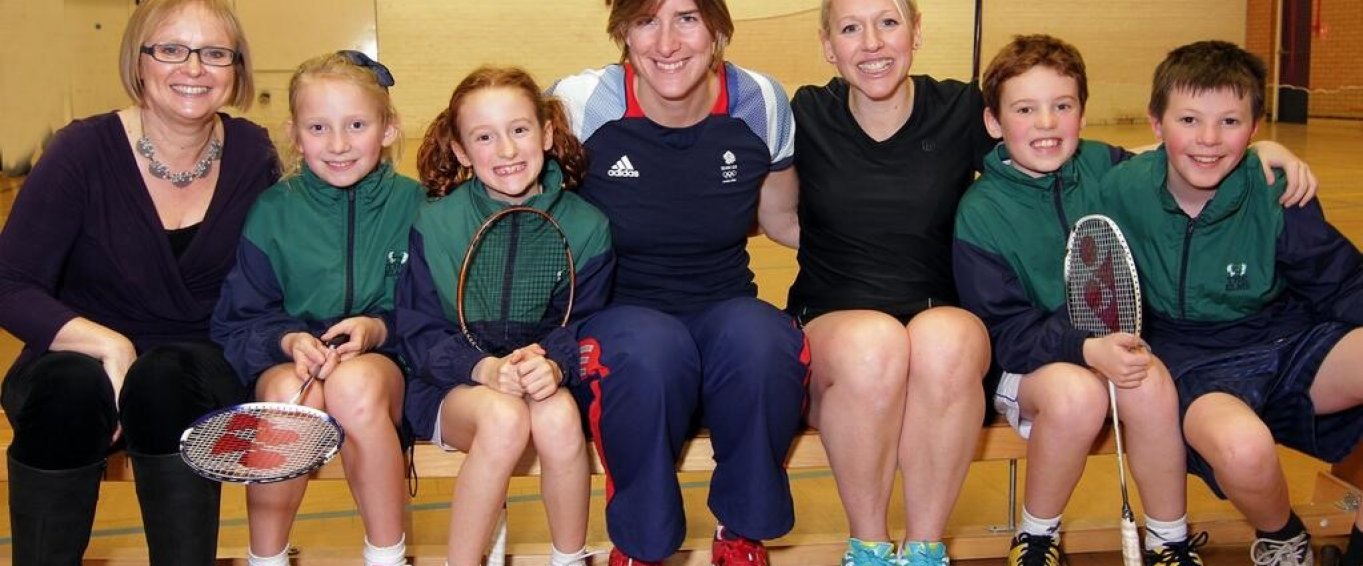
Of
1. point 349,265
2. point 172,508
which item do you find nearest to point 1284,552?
point 349,265

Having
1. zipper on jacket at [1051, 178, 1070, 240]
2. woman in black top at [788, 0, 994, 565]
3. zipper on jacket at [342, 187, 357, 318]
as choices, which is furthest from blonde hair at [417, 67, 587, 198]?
zipper on jacket at [1051, 178, 1070, 240]

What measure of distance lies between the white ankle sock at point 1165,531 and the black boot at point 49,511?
1.95 meters

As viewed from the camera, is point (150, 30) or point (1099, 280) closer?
point (1099, 280)

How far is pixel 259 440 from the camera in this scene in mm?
2195

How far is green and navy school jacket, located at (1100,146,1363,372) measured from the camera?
2582 mm

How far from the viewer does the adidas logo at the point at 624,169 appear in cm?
272

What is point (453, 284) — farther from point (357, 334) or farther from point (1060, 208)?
point (1060, 208)

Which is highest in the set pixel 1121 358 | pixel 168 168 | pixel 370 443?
pixel 168 168

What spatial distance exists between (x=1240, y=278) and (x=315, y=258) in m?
1.85

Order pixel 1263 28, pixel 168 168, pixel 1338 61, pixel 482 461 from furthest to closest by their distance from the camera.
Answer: pixel 1338 61
pixel 1263 28
pixel 168 168
pixel 482 461

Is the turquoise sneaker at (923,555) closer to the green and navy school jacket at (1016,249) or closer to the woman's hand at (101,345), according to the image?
the green and navy school jacket at (1016,249)

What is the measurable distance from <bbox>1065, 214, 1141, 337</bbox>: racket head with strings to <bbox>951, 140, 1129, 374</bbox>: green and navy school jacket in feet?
0.16

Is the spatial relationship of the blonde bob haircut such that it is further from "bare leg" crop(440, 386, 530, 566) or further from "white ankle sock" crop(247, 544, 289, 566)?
"white ankle sock" crop(247, 544, 289, 566)

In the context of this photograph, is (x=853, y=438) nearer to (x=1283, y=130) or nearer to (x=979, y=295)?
(x=979, y=295)
